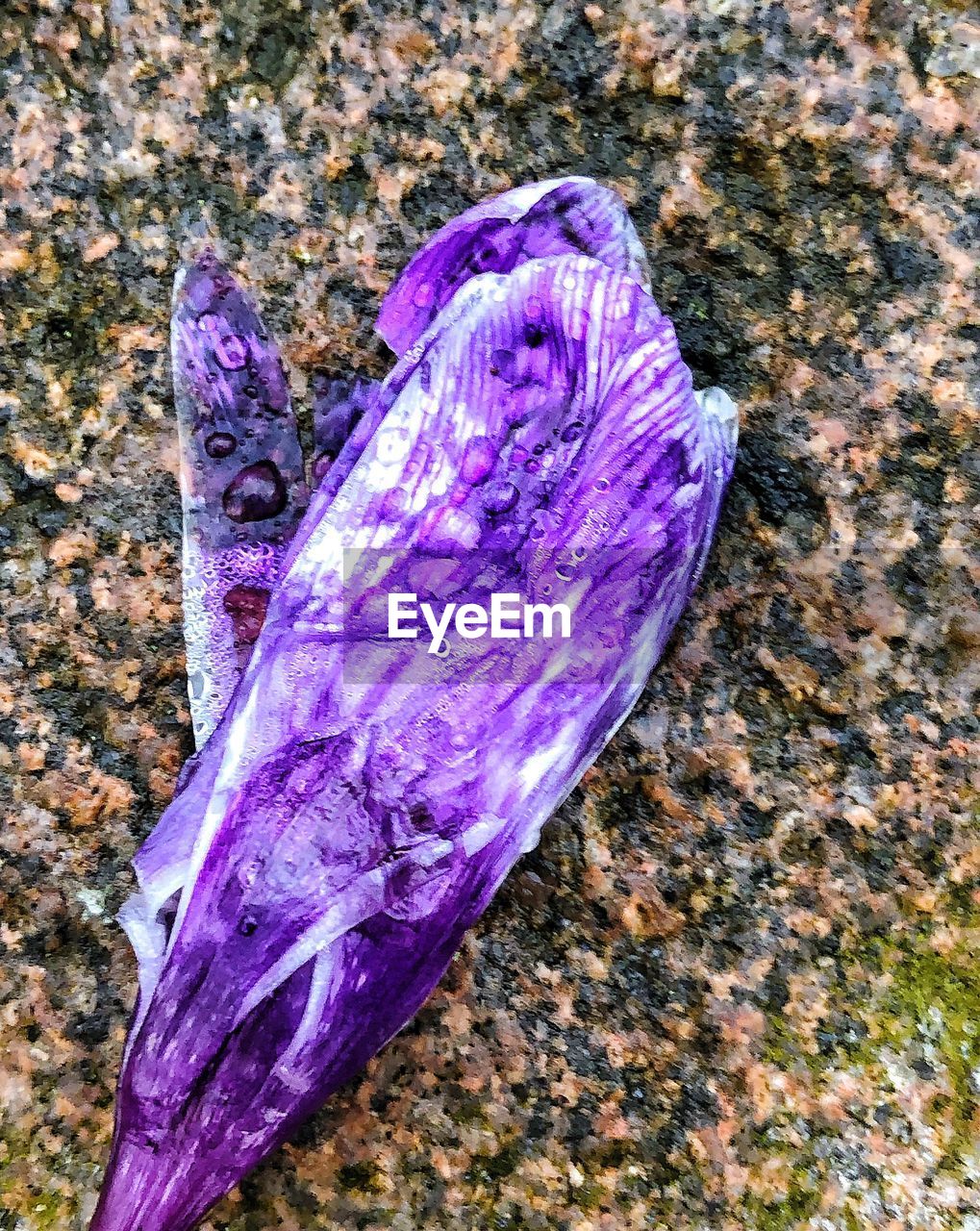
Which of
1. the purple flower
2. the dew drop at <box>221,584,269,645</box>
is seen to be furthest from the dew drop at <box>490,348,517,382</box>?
the dew drop at <box>221,584,269,645</box>

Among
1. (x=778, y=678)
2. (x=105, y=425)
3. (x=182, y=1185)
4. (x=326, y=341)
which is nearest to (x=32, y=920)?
(x=182, y=1185)

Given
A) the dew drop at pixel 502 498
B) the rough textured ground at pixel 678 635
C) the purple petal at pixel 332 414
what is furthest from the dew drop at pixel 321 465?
the dew drop at pixel 502 498

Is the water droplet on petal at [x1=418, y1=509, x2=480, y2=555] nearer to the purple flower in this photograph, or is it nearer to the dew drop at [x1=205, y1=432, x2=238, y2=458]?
the purple flower

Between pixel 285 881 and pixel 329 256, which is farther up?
pixel 329 256

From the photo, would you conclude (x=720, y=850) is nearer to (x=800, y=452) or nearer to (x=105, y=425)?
(x=800, y=452)

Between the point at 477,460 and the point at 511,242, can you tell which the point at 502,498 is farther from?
the point at 511,242

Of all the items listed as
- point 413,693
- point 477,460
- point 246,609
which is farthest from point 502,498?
point 246,609
